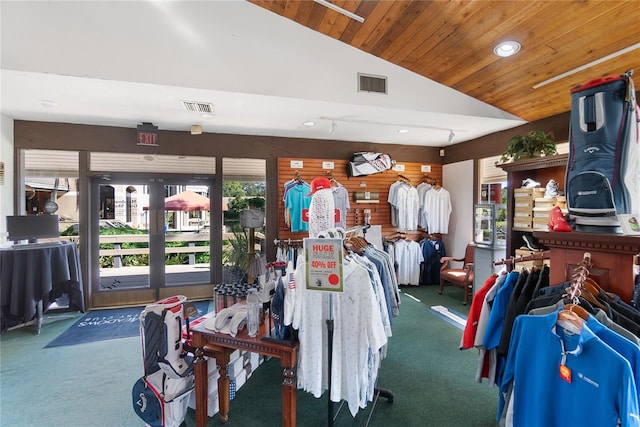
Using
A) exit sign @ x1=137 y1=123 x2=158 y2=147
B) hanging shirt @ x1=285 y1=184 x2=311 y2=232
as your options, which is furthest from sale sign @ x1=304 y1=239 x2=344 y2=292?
exit sign @ x1=137 y1=123 x2=158 y2=147

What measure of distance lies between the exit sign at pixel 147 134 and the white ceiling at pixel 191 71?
0.11 meters

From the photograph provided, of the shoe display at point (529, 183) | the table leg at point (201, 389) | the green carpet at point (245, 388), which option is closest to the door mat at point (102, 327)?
the green carpet at point (245, 388)

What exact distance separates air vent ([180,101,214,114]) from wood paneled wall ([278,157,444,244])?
1728mm

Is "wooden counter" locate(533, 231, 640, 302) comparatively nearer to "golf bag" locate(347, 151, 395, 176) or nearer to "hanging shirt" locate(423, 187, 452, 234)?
"golf bag" locate(347, 151, 395, 176)

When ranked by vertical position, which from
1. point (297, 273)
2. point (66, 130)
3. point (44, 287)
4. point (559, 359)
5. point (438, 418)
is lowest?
point (438, 418)

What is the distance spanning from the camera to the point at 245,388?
8.68 ft

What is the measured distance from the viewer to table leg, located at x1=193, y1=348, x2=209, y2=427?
80.0 inches

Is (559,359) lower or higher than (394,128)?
lower

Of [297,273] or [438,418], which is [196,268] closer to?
[297,273]

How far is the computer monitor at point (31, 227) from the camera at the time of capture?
385cm

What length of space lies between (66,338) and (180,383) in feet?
8.68

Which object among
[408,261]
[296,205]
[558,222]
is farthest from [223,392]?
[408,261]

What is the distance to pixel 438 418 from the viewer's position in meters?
2.26

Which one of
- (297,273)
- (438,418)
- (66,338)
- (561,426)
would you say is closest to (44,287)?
(66,338)
